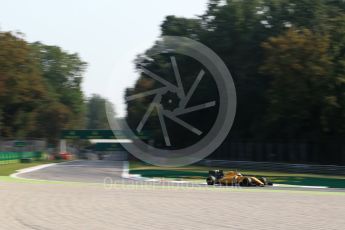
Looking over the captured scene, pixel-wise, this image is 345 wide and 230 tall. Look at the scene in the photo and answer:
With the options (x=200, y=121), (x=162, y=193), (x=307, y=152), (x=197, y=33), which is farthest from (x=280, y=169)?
(x=197, y=33)

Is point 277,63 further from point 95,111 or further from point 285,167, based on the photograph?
point 95,111

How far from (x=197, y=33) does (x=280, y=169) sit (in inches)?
966

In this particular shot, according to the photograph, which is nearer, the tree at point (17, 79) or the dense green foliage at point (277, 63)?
the dense green foliage at point (277, 63)

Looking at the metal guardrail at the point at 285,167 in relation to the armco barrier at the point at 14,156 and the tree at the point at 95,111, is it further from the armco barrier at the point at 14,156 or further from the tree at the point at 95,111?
the tree at the point at 95,111

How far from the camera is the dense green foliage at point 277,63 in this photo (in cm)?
4153

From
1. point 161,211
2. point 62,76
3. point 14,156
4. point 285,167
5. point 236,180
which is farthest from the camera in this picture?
point 62,76

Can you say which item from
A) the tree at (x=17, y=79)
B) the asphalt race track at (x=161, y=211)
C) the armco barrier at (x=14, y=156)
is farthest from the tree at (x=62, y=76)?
the asphalt race track at (x=161, y=211)

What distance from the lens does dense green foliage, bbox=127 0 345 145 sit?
41.5 meters

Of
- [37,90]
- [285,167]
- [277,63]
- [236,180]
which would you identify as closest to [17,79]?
[37,90]

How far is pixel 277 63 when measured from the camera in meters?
43.6

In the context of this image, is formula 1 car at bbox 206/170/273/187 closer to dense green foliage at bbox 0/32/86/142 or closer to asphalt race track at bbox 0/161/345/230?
asphalt race track at bbox 0/161/345/230

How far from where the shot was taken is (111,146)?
69500 mm

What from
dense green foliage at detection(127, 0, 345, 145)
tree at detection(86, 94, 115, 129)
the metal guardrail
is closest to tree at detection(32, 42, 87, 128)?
dense green foliage at detection(127, 0, 345, 145)

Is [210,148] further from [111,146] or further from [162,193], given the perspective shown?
[162,193]
